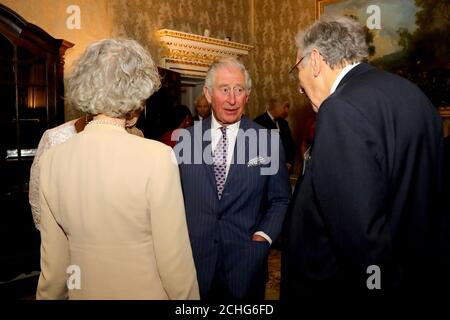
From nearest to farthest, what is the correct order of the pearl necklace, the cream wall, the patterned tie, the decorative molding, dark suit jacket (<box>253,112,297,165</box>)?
the pearl necklace < the patterned tie < the cream wall < dark suit jacket (<box>253,112,297,165</box>) < the decorative molding

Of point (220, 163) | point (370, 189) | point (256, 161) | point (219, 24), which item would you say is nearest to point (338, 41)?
point (370, 189)

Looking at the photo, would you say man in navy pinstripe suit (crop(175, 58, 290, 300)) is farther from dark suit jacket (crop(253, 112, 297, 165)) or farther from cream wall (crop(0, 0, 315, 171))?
dark suit jacket (crop(253, 112, 297, 165))

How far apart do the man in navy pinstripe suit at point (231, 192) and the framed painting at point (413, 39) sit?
3.90 m

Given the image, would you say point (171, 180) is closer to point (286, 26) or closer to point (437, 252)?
point (437, 252)

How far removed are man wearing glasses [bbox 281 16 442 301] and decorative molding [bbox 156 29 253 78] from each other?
14.9 ft

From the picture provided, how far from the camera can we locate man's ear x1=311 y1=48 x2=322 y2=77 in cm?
140

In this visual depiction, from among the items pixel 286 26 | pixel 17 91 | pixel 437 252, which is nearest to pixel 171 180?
pixel 437 252

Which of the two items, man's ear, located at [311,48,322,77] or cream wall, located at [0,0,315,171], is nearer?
man's ear, located at [311,48,322,77]

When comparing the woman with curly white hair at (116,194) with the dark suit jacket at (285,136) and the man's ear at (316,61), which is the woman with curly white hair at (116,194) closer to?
the man's ear at (316,61)

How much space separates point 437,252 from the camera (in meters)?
1.25

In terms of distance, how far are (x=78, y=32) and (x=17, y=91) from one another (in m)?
1.40

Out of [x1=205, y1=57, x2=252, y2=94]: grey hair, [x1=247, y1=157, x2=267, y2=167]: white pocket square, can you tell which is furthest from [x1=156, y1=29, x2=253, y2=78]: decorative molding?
[x1=247, y1=157, x2=267, y2=167]: white pocket square

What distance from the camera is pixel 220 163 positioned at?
2.01 m

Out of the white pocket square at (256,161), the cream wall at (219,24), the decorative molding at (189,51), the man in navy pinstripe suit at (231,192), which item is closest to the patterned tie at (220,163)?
the man in navy pinstripe suit at (231,192)
